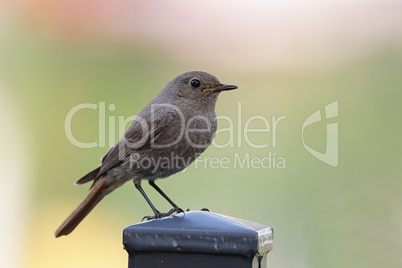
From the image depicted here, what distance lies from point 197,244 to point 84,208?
257 centimetres

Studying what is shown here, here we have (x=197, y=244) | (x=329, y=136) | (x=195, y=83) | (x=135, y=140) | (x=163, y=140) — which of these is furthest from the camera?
(x=329, y=136)

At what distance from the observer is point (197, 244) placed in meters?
1.95

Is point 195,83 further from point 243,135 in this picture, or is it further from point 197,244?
point 197,244

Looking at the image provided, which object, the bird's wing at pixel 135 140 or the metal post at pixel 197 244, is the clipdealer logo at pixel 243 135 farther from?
the metal post at pixel 197 244

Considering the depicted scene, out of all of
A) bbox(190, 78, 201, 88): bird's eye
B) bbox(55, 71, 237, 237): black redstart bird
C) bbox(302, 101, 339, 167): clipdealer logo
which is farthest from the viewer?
bbox(302, 101, 339, 167): clipdealer logo

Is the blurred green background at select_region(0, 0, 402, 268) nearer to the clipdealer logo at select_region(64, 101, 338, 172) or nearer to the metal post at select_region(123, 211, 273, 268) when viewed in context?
the clipdealer logo at select_region(64, 101, 338, 172)

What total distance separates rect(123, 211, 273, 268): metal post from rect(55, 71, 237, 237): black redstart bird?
1.99 meters

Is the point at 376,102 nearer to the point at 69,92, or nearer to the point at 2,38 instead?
the point at 69,92

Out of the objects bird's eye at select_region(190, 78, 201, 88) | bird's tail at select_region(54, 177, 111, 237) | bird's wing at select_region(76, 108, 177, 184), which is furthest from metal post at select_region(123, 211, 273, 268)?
bird's eye at select_region(190, 78, 201, 88)

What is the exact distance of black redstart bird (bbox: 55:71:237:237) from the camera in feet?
13.6

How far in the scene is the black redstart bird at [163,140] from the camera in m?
4.16

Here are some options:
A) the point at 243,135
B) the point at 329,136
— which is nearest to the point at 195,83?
the point at 243,135

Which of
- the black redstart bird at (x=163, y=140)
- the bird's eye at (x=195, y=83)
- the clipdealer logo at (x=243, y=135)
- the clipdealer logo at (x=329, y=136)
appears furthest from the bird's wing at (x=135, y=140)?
the clipdealer logo at (x=329, y=136)

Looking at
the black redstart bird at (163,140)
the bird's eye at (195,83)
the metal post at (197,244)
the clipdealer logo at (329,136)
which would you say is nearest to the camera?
the metal post at (197,244)
